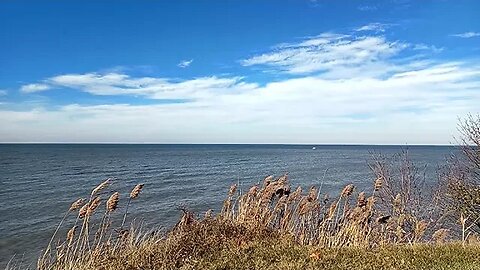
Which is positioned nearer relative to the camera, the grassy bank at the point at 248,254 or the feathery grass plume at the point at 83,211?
the grassy bank at the point at 248,254

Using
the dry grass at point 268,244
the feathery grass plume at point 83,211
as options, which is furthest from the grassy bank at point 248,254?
the feathery grass plume at point 83,211

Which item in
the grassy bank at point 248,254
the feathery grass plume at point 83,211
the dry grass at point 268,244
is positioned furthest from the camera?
the feathery grass plume at point 83,211

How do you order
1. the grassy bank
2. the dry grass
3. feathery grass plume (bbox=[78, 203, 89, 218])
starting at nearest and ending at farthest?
the grassy bank < the dry grass < feathery grass plume (bbox=[78, 203, 89, 218])

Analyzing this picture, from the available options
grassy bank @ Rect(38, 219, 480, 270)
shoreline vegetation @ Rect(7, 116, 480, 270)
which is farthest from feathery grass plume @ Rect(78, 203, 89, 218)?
grassy bank @ Rect(38, 219, 480, 270)

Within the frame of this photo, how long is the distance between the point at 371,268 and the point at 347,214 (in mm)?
3180

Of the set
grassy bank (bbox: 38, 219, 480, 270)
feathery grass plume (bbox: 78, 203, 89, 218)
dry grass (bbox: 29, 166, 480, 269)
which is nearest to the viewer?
grassy bank (bbox: 38, 219, 480, 270)

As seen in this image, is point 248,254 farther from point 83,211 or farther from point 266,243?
point 83,211

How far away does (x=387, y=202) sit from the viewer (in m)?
16.3

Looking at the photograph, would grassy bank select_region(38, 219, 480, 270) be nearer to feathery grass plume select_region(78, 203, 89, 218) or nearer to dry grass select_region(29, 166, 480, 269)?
dry grass select_region(29, 166, 480, 269)

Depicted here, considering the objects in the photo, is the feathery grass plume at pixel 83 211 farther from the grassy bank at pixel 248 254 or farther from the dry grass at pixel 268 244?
the grassy bank at pixel 248 254

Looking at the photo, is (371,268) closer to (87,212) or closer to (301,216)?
(301,216)

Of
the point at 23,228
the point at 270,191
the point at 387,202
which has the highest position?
the point at 270,191

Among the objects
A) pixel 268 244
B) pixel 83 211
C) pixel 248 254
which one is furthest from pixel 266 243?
pixel 83 211

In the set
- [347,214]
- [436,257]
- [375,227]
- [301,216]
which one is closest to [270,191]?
[301,216]
